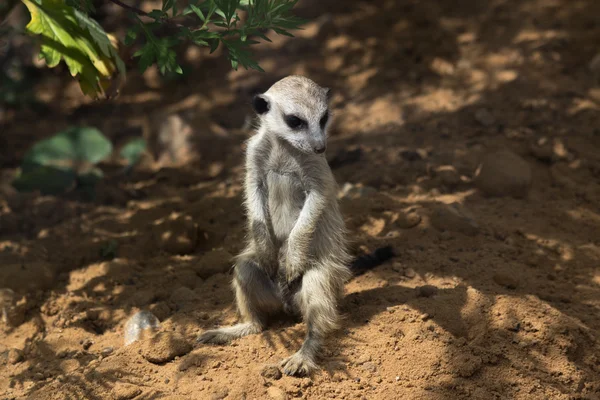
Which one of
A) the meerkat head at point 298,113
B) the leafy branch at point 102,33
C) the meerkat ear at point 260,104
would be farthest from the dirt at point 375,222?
the leafy branch at point 102,33

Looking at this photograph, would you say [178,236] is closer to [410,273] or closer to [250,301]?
[250,301]

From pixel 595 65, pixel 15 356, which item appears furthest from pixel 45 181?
pixel 595 65

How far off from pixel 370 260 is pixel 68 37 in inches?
73.7

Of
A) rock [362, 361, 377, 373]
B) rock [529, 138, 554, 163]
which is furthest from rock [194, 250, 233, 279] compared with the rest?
rock [529, 138, 554, 163]

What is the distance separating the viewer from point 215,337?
3.08 meters

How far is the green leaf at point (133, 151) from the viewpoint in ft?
17.5

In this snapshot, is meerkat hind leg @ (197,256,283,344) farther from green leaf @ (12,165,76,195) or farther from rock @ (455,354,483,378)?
green leaf @ (12,165,76,195)

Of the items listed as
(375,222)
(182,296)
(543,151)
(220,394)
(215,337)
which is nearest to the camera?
(220,394)

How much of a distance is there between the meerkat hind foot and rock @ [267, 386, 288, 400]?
516 mm

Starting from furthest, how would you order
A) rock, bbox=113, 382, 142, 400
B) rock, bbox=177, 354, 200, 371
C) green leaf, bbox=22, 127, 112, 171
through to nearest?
green leaf, bbox=22, 127, 112, 171 → rock, bbox=177, 354, 200, 371 → rock, bbox=113, 382, 142, 400

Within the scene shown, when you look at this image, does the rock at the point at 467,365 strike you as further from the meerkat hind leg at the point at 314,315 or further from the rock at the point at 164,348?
the rock at the point at 164,348

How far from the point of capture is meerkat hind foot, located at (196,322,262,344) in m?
3.07

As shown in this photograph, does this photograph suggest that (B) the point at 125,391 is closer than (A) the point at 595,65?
Yes

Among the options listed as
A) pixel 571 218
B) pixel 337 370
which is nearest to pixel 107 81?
pixel 337 370
